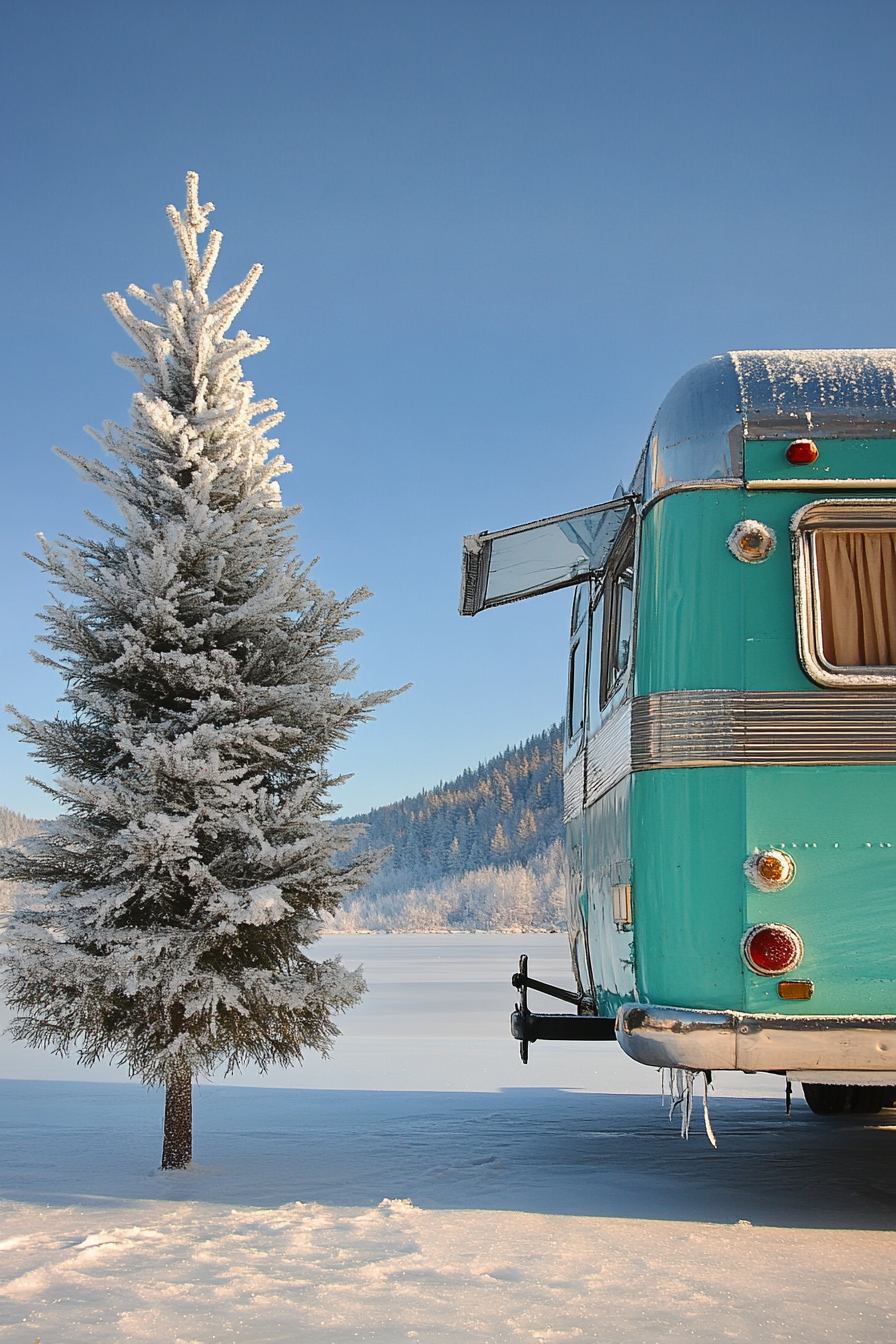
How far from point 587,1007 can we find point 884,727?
9.47 ft

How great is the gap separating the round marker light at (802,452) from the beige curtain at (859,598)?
1.10 ft

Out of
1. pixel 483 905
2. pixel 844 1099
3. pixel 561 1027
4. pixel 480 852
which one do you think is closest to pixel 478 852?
pixel 480 852

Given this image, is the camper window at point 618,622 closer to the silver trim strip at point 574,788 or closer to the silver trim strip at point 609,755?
the silver trim strip at point 609,755

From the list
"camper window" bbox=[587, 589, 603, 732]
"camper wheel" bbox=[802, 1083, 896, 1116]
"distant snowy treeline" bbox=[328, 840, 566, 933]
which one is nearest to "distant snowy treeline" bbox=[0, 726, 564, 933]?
"distant snowy treeline" bbox=[328, 840, 566, 933]

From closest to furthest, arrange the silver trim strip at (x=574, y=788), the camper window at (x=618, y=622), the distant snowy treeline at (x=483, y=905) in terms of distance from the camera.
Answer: the camper window at (x=618, y=622) → the silver trim strip at (x=574, y=788) → the distant snowy treeline at (x=483, y=905)

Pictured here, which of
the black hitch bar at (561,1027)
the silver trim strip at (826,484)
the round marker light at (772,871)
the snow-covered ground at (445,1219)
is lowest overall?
the snow-covered ground at (445,1219)

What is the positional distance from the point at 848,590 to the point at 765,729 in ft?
2.11

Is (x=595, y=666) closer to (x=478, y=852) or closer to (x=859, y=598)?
(x=859, y=598)

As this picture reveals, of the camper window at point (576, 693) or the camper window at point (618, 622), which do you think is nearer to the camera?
the camper window at point (618, 622)

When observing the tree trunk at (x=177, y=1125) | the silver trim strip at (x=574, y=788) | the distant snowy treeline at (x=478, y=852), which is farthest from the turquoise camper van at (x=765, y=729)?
the distant snowy treeline at (x=478, y=852)

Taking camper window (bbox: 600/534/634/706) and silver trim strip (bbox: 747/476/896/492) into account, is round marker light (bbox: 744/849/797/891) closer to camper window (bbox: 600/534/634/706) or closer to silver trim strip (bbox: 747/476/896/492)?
camper window (bbox: 600/534/634/706)

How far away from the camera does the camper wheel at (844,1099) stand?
302 inches

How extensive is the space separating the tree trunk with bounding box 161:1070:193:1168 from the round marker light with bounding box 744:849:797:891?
3.27m

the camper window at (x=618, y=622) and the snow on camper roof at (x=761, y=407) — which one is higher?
the snow on camper roof at (x=761, y=407)
